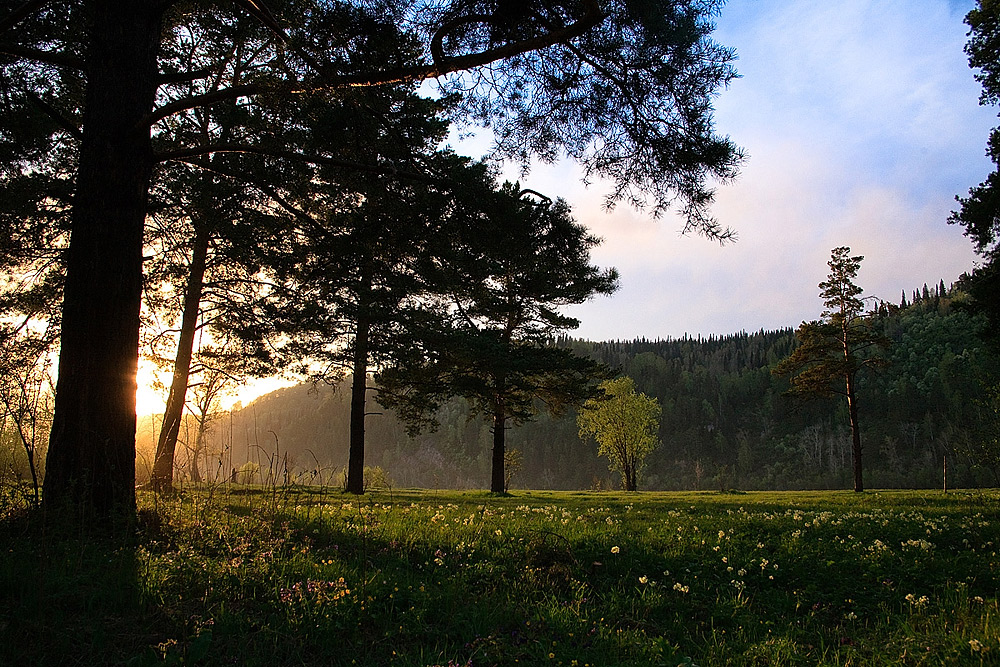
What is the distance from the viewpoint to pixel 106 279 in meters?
6.03

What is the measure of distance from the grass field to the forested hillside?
114 meters

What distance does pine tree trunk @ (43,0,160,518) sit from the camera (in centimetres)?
570

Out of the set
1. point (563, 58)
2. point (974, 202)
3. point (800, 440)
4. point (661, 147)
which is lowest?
point (800, 440)

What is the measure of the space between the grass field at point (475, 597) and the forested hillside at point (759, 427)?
11382 centimetres

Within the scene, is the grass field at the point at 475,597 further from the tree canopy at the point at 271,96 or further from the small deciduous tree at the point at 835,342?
the small deciduous tree at the point at 835,342

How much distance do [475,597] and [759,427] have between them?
188m

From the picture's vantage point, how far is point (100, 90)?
6.47 meters

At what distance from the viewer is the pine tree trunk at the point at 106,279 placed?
18.7 ft

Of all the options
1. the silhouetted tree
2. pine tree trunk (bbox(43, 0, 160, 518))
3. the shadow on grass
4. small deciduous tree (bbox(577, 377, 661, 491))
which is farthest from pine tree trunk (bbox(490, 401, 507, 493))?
small deciduous tree (bbox(577, 377, 661, 491))

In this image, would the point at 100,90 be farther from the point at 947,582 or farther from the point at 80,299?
the point at 947,582

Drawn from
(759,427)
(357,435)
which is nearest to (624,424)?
(357,435)

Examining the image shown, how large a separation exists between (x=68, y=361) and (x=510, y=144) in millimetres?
6358

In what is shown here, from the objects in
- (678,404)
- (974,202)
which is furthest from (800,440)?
(974,202)

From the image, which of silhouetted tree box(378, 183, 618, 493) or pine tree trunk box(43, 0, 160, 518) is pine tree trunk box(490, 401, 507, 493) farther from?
pine tree trunk box(43, 0, 160, 518)
